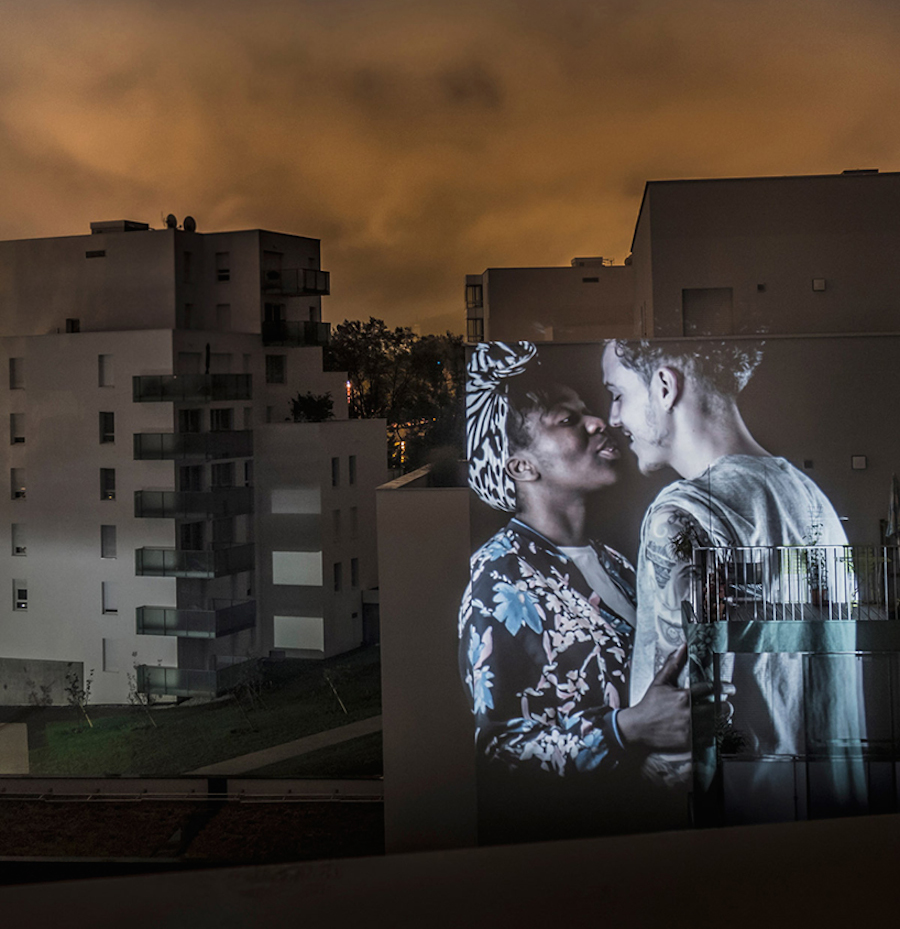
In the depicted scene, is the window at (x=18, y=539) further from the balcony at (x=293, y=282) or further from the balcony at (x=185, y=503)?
the balcony at (x=293, y=282)

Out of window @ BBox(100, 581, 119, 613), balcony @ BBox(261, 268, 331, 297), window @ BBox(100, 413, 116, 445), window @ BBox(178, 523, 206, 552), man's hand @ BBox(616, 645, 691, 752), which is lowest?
man's hand @ BBox(616, 645, 691, 752)

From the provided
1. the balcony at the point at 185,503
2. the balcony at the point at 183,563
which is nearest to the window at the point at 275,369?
the balcony at the point at 185,503

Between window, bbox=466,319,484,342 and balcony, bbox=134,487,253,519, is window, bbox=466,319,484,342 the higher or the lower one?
the higher one

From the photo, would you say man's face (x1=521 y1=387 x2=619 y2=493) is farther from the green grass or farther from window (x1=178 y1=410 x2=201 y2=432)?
window (x1=178 y1=410 x2=201 y2=432)

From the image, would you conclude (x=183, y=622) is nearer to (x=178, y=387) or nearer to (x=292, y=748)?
(x=292, y=748)

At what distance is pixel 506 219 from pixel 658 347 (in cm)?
781

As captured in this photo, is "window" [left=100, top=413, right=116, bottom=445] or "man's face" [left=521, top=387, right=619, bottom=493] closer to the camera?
"man's face" [left=521, top=387, right=619, bottom=493]

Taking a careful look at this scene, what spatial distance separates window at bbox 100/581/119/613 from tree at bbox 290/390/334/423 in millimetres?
3284

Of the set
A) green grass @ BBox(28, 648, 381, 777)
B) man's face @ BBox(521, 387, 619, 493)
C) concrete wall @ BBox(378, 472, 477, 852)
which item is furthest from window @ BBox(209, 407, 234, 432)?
man's face @ BBox(521, 387, 619, 493)

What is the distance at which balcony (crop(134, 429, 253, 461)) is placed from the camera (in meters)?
11.8

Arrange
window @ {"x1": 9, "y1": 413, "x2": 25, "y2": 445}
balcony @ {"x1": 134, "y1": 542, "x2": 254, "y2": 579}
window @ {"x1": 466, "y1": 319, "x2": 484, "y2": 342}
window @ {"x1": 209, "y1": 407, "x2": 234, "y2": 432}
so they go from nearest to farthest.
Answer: balcony @ {"x1": 134, "y1": 542, "x2": 254, "y2": 579} → window @ {"x1": 9, "y1": 413, "x2": 25, "y2": 445} → window @ {"x1": 209, "y1": 407, "x2": 234, "y2": 432} → window @ {"x1": 466, "y1": 319, "x2": 484, "y2": 342}

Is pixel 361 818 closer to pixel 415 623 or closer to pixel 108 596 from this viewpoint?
pixel 415 623

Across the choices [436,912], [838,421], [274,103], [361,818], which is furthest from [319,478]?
[436,912]

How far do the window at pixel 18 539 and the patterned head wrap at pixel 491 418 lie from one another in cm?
897
